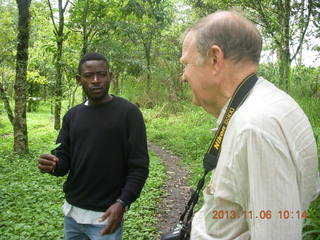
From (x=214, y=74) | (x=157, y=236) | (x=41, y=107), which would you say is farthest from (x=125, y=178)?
(x=41, y=107)

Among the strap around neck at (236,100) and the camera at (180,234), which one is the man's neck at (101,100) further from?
the strap around neck at (236,100)

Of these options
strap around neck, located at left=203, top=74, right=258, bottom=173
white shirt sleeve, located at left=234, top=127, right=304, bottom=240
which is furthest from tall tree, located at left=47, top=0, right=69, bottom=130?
white shirt sleeve, located at left=234, top=127, right=304, bottom=240

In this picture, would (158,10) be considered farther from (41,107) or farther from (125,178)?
(41,107)

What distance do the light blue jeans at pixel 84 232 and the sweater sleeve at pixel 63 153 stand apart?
0.36 m

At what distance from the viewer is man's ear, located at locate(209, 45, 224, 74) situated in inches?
48.0

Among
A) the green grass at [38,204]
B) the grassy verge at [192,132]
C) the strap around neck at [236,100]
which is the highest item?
the strap around neck at [236,100]

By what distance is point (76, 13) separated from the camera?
31.1ft

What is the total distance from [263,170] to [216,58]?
18.7 inches

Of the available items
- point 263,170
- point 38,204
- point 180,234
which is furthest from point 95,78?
point 38,204

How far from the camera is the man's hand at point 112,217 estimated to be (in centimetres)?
218

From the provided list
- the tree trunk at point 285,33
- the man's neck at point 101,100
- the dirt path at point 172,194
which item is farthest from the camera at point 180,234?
the tree trunk at point 285,33

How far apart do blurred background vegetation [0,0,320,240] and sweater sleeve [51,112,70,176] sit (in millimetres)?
1687

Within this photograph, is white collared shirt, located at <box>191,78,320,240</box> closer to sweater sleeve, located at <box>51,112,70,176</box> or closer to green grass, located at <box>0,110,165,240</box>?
sweater sleeve, located at <box>51,112,70,176</box>

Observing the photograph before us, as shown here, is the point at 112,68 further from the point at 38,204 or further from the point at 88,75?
the point at 88,75
